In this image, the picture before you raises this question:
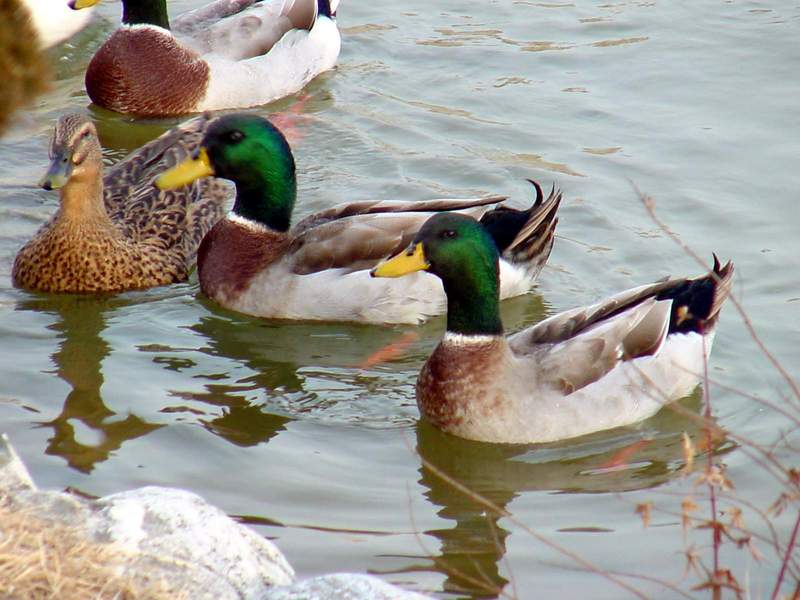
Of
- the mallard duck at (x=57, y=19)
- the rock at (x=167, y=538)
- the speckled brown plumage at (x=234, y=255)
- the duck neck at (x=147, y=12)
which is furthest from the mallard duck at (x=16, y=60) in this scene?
the mallard duck at (x=57, y=19)

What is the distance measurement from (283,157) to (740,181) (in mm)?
2934

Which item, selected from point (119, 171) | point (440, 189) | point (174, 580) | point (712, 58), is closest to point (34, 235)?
point (119, 171)

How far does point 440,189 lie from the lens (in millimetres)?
9180

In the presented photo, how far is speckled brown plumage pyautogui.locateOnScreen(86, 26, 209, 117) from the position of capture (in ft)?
34.7

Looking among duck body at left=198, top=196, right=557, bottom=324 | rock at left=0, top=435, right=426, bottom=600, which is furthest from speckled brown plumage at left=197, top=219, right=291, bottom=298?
rock at left=0, top=435, right=426, bottom=600

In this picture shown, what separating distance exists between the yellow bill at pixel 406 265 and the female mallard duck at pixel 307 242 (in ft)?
3.29

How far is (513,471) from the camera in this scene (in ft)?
20.8

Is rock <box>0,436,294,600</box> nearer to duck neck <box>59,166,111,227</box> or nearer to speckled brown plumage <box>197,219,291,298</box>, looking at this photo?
speckled brown plumage <box>197,219,291,298</box>

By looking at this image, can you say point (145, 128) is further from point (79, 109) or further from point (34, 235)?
point (34, 235)

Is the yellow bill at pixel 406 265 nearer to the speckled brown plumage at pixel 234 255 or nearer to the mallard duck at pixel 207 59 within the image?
the speckled brown plumage at pixel 234 255

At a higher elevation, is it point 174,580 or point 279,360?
point 174,580

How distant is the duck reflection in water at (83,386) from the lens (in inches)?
247

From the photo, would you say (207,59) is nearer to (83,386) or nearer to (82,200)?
(82,200)

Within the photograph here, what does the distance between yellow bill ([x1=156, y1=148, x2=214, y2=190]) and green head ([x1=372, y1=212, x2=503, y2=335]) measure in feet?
5.46
